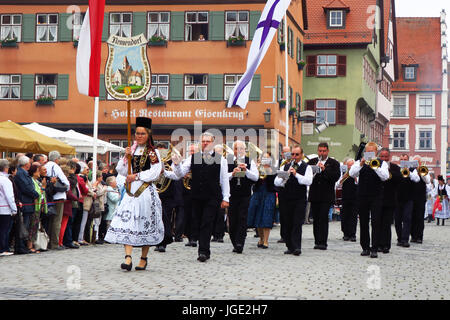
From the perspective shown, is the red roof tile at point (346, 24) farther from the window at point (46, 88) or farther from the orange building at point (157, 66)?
the window at point (46, 88)

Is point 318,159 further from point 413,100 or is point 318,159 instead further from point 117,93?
point 413,100

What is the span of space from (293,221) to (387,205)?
1667mm

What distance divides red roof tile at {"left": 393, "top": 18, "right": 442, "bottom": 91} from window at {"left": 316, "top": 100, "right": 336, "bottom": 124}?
3190 centimetres

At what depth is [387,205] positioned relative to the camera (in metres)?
15.1

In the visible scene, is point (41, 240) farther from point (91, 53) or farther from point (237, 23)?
point (237, 23)

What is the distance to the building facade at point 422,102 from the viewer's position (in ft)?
259

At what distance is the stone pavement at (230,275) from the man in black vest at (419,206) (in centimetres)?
219

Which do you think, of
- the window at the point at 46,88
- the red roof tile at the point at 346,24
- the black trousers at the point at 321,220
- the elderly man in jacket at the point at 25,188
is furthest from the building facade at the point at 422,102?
the elderly man in jacket at the point at 25,188

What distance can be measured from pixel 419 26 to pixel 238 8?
4884 cm

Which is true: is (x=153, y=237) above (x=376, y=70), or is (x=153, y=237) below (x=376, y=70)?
below

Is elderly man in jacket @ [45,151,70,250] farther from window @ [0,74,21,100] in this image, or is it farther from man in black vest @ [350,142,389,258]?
window @ [0,74,21,100]
